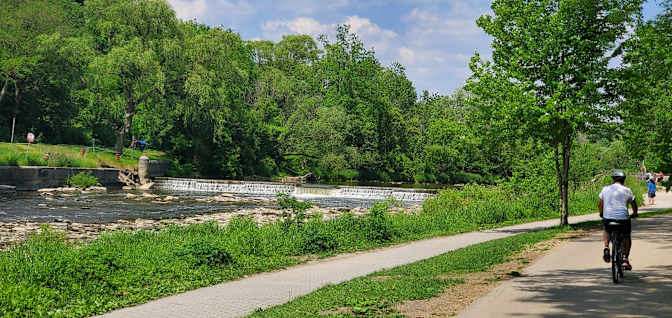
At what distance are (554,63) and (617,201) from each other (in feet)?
32.1

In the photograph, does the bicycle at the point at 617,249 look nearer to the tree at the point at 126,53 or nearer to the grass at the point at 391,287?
the grass at the point at 391,287

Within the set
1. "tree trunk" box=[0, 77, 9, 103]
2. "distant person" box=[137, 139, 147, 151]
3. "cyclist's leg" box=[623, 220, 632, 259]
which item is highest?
"tree trunk" box=[0, 77, 9, 103]

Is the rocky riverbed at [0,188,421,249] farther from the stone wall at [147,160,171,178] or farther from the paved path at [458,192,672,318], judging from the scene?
the stone wall at [147,160,171,178]

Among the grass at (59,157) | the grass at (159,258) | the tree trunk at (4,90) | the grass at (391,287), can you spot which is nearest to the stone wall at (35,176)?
the grass at (59,157)

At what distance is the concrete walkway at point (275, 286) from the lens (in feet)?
27.4

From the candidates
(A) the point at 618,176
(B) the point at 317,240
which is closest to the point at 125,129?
(B) the point at 317,240

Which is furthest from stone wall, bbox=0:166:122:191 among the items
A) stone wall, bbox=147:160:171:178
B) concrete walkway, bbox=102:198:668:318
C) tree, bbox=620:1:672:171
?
tree, bbox=620:1:672:171

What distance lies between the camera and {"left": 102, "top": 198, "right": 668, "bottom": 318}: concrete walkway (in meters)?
8.34

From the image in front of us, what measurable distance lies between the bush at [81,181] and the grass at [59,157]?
155 cm

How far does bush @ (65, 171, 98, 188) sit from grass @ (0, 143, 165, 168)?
1554 millimetres

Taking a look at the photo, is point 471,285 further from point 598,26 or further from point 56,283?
point 598,26

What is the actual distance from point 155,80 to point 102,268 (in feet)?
145

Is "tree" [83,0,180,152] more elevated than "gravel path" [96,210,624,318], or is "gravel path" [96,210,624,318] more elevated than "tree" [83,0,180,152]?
"tree" [83,0,180,152]

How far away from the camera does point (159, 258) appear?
39.2 feet
